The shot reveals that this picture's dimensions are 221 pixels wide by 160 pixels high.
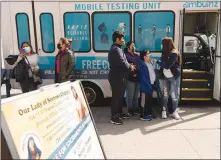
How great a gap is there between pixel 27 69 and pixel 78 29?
4.74ft

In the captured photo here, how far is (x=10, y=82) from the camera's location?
623 centimetres

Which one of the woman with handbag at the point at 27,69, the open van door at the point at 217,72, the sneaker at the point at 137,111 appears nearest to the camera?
the woman with handbag at the point at 27,69

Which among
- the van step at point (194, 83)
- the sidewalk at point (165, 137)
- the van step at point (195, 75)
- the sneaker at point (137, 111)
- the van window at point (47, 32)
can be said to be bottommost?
the sidewalk at point (165, 137)

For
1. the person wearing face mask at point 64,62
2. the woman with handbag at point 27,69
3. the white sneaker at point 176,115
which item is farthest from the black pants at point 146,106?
the woman with handbag at point 27,69

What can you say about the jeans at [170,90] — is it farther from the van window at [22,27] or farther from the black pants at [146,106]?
the van window at [22,27]

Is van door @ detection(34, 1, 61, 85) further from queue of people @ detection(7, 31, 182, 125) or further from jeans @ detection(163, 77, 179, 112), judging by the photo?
jeans @ detection(163, 77, 179, 112)

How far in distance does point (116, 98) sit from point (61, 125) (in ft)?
8.68

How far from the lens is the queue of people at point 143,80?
16.0 feet

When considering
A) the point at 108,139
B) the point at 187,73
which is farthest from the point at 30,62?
the point at 187,73

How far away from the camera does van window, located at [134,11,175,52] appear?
571 cm

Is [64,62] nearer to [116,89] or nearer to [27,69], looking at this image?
[27,69]

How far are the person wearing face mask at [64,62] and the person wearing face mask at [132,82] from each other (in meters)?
1.15

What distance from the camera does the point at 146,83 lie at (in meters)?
5.17

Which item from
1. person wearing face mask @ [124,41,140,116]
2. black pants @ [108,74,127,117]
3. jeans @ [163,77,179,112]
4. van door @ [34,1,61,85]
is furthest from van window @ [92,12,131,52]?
jeans @ [163,77,179,112]
